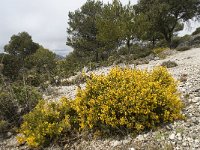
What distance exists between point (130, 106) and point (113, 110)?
1.50 ft

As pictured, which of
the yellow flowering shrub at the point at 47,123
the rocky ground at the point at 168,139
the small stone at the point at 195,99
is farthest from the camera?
the yellow flowering shrub at the point at 47,123

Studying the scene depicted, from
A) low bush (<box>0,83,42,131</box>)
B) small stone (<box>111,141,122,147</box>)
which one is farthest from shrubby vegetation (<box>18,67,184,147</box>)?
low bush (<box>0,83,42,131</box>)

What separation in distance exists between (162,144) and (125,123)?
112cm

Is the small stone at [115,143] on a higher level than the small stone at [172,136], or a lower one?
lower

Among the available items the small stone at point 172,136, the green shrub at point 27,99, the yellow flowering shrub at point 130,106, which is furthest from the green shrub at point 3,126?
the small stone at point 172,136

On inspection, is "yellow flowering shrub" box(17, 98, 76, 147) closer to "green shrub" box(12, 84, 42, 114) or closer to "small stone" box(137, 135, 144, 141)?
"small stone" box(137, 135, 144, 141)

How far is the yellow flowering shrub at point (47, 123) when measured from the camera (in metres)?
9.46

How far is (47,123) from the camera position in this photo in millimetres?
9586

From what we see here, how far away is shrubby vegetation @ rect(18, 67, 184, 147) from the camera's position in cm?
820

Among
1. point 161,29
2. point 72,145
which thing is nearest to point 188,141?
point 72,145

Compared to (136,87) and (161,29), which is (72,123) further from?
(161,29)

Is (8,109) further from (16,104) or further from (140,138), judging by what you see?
(140,138)

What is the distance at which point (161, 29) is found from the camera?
37.5m

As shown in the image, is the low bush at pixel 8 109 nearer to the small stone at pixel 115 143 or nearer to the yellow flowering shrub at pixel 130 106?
the yellow flowering shrub at pixel 130 106
